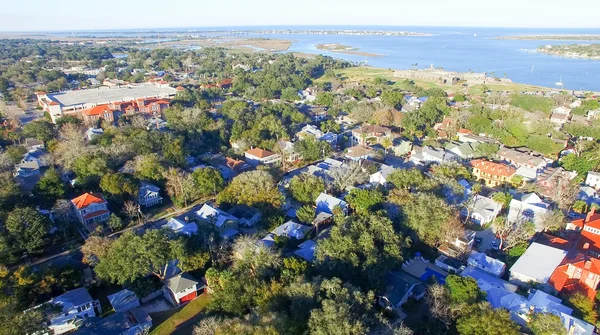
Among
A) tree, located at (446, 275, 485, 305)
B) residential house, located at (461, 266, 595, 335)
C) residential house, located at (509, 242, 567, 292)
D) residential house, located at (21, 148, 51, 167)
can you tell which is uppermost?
tree, located at (446, 275, 485, 305)

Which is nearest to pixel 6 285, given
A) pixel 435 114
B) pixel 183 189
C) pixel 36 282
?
pixel 36 282

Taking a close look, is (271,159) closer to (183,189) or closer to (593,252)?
(183,189)

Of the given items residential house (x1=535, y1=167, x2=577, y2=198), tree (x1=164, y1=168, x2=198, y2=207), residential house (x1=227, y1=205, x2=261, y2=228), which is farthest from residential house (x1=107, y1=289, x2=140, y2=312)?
residential house (x1=535, y1=167, x2=577, y2=198)

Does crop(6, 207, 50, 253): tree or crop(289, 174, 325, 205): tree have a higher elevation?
crop(6, 207, 50, 253): tree

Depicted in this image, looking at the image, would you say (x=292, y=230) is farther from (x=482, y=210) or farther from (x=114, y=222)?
(x=482, y=210)

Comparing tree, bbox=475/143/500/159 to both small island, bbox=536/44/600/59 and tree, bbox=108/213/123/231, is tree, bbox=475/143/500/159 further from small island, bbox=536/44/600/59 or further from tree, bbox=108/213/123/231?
small island, bbox=536/44/600/59
